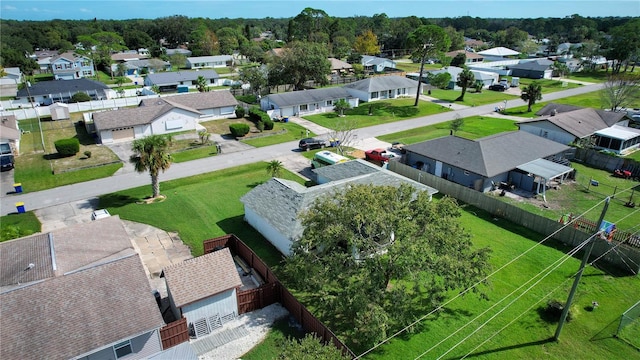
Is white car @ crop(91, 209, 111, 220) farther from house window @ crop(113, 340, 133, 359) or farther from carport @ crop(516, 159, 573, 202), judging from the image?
carport @ crop(516, 159, 573, 202)

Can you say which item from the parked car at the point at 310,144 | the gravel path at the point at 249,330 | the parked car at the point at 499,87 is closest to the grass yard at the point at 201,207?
the gravel path at the point at 249,330

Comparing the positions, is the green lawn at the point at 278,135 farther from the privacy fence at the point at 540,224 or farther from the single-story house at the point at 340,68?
the single-story house at the point at 340,68

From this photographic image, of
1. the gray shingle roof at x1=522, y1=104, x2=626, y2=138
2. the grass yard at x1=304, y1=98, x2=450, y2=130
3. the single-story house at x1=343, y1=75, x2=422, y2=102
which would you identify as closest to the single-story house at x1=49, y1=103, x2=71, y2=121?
the grass yard at x1=304, y1=98, x2=450, y2=130

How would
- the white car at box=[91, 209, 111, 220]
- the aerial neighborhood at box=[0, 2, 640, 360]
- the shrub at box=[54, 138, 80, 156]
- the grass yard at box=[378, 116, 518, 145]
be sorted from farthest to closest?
the grass yard at box=[378, 116, 518, 145] < the shrub at box=[54, 138, 80, 156] < the white car at box=[91, 209, 111, 220] < the aerial neighborhood at box=[0, 2, 640, 360]

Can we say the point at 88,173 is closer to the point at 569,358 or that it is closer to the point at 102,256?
the point at 102,256

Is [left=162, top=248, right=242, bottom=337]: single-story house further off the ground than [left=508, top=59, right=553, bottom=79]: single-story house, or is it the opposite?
[left=508, top=59, right=553, bottom=79]: single-story house

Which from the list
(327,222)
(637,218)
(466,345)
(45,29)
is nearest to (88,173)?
(327,222)

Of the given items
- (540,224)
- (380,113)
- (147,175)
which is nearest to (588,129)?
(540,224)
